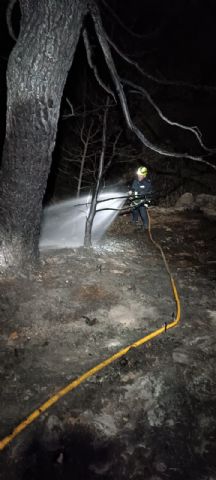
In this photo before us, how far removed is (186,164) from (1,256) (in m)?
13.7

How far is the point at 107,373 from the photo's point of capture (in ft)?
12.0

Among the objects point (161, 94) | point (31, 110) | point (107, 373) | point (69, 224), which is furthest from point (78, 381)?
point (161, 94)

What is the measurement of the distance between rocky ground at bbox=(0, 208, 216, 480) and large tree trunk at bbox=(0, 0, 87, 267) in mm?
914

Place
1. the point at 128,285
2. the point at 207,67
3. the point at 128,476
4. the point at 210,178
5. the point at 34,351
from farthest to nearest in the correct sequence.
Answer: the point at 207,67
the point at 210,178
the point at 128,285
the point at 34,351
the point at 128,476

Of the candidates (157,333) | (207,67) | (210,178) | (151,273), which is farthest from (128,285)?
(207,67)

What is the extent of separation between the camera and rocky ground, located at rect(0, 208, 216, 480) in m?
2.76

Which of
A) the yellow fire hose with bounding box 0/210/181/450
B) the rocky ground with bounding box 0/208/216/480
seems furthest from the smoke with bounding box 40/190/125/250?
the yellow fire hose with bounding box 0/210/181/450

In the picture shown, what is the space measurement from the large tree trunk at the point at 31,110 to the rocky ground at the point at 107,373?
0.91 m

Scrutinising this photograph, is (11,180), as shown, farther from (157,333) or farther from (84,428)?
(84,428)

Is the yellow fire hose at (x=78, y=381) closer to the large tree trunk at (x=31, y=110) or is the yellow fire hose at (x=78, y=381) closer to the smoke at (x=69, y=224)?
the large tree trunk at (x=31, y=110)

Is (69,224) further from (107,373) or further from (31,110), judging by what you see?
(107,373)

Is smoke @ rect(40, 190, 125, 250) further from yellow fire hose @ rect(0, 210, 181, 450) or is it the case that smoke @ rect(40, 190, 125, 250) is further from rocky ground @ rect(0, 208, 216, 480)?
yellow fire hose @ rect(0, 210, 181, 450)

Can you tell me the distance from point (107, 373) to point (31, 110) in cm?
380

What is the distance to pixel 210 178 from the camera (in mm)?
16250
